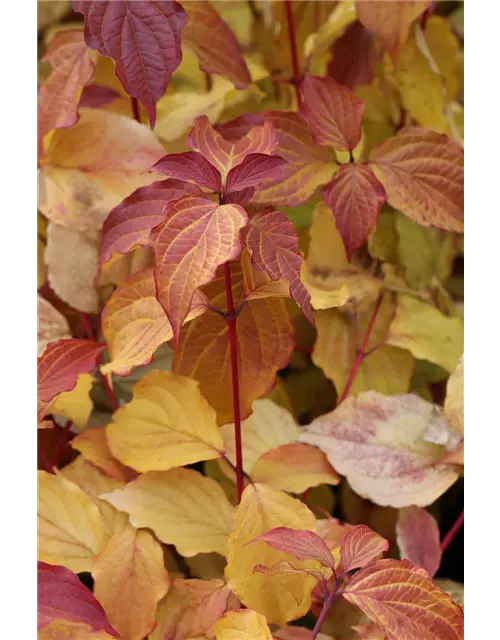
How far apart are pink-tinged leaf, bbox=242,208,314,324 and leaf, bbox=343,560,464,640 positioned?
15 centimetres

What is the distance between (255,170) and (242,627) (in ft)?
0.82

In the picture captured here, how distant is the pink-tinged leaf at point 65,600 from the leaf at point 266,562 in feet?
0.26

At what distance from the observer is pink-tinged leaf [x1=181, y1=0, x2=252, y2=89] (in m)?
0.52

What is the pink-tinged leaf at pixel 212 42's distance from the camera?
52 cm

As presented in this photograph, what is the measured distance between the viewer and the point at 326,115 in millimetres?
505

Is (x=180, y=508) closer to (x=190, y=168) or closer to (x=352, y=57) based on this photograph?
(x=190, y=168)

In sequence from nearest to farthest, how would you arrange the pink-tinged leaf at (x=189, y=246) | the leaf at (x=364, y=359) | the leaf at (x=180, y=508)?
the pink-tinged leaf at (x=189, y=246), the leaf at (x=180, y=508), the leaf at (x=364, y=359)

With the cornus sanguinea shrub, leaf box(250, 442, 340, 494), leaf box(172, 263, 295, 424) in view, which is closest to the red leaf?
the cornus sanguinea shrub

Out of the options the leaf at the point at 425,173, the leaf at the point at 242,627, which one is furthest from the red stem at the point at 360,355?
the leaf at the point at 242,627

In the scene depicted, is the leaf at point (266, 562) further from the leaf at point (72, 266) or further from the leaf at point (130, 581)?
the leaf at point (72, 266)

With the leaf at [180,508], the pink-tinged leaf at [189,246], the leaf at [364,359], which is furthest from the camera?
the leaf at [364,359]

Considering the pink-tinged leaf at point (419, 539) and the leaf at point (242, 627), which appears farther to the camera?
the pink-tinged leaf at point (419, 539)
